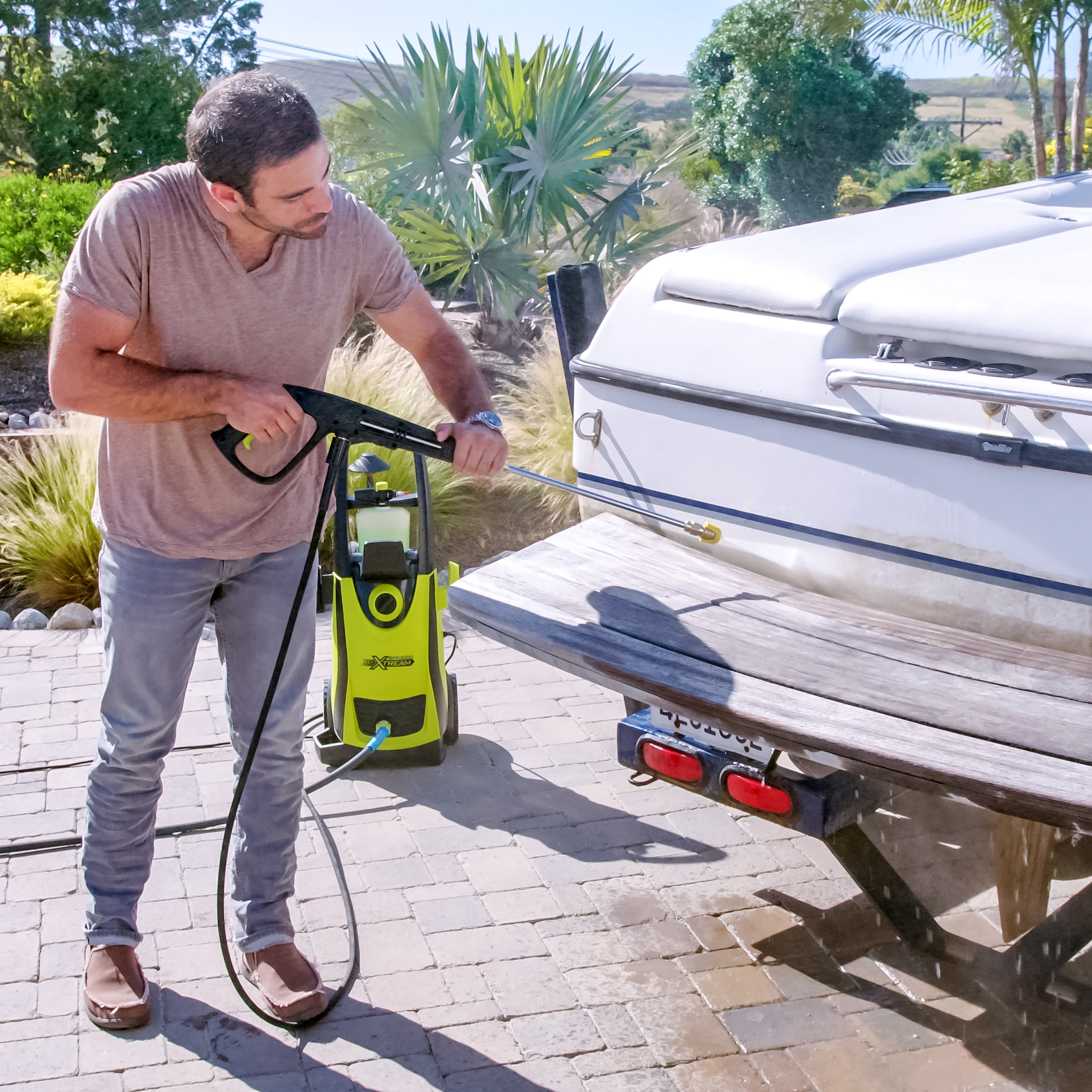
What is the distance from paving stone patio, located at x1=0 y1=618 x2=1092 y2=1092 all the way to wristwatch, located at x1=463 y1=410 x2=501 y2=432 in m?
1.22

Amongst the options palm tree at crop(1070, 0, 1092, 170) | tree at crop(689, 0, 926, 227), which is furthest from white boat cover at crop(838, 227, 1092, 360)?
tree at crop(689, 0, 926, 227)

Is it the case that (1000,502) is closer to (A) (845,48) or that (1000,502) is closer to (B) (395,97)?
(B) (395,97)

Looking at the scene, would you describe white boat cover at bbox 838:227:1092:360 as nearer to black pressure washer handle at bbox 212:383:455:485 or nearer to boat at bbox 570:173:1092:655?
boat at bbox 570:173:1092:655

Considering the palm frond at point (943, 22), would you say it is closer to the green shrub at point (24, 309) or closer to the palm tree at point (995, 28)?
the palm tree at point (995, 28)

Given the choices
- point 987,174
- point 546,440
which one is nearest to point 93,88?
point 987,174

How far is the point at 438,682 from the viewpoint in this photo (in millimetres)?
3844

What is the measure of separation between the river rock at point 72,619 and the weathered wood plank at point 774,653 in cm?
283

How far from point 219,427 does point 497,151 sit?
748 centimetres

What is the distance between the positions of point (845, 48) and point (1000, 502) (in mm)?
27405

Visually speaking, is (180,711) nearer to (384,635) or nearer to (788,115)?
(384,635)

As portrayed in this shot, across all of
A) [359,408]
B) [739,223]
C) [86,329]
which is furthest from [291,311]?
[739,223]

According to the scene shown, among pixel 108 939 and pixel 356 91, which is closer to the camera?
pixel 108 939

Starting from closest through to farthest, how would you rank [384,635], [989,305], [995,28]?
[989,305]
[384,635]
[995,28]

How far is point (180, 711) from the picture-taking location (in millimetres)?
2756
